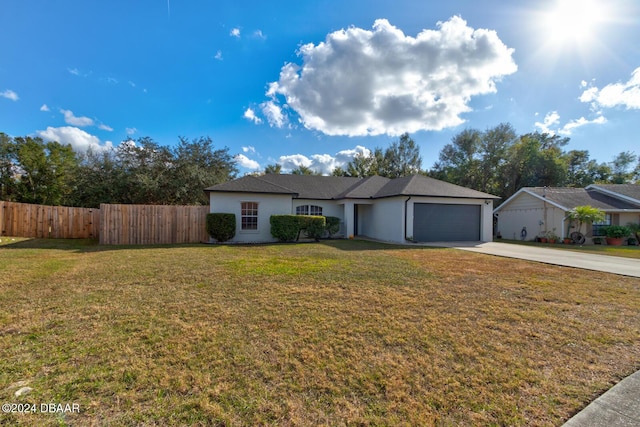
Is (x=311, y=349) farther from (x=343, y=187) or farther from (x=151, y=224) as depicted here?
(x=343, y=187)

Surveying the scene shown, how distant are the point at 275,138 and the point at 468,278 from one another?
1966cm

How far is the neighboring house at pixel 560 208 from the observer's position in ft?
55.1

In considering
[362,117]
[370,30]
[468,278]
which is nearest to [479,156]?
[362,117]

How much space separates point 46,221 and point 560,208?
98.1 ft

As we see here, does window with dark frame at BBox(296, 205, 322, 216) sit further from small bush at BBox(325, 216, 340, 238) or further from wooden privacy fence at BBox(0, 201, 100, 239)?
wooden privacy fence at BBox(0, 201, 100, 239)

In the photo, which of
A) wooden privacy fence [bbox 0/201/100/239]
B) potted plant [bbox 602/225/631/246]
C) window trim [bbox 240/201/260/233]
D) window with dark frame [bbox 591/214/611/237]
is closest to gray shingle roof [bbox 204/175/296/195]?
window trim [bbox 240/201/260/233]

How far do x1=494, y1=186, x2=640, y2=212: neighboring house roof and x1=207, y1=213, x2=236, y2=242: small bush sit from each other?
19.9 meters

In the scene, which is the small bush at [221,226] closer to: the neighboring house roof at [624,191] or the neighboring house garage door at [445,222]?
the neighboring house garage door at [445,222]

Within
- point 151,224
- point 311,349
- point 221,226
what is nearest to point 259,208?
point 221,226

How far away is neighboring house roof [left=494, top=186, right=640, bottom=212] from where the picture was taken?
16.9m

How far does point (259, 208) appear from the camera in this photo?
1491 cm

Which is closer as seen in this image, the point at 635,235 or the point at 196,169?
the point at 635,235

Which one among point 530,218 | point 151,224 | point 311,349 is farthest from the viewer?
point 530,218

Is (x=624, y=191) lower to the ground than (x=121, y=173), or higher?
lower
